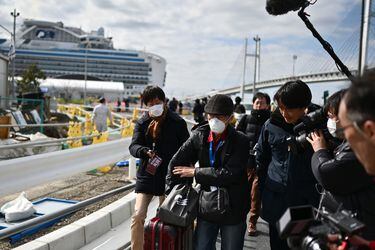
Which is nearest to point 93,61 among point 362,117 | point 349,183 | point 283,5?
point 283,5

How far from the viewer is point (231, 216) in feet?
9.73

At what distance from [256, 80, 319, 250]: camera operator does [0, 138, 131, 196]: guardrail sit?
8.56 feet

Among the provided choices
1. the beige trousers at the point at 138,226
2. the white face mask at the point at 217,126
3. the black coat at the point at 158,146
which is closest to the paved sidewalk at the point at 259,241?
the beige trousers at the point at 138,226

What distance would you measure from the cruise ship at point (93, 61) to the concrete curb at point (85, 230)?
324ft

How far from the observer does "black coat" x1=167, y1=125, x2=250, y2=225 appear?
9.61 ft

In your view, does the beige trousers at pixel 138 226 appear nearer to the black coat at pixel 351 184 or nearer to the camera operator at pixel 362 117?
the black coat at pixel 351 184

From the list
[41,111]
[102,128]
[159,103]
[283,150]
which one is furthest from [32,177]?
[41,111]

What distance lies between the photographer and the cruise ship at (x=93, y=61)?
349ft

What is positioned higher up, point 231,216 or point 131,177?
point 231,216

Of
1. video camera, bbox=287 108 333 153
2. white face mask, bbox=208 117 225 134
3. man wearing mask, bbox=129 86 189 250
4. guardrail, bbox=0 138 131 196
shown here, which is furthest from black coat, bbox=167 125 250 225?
guardrail, bbox=0 138 131 196

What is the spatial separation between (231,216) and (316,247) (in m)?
1.32

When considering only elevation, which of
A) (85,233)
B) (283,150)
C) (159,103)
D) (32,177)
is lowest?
(85,233)

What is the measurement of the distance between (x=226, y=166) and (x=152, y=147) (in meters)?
1.08

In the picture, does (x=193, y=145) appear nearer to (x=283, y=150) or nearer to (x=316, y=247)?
(x=283, y=150)
